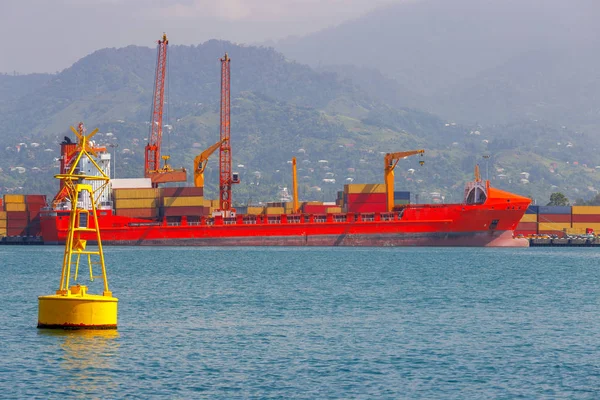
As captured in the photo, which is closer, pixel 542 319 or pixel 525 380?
pixel 525 380

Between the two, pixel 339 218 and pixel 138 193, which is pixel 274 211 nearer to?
pixel 138 193

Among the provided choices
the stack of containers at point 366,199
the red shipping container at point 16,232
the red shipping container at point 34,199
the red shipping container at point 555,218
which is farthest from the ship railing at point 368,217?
the red shipping container at point 16,232

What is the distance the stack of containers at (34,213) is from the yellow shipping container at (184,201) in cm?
1969

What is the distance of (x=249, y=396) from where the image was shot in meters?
29.1

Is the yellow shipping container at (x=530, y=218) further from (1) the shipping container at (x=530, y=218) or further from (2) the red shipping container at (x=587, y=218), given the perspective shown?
(2) the red shipping container at (x=587, y=218)

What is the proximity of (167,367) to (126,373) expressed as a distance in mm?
1500

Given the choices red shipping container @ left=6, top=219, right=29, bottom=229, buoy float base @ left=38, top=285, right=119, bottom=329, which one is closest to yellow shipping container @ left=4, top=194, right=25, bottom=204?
red shipping container @ left=6, top=219, right=29, bottom=229

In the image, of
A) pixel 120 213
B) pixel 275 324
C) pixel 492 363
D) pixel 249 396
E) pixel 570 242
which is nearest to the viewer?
pixel 249 396

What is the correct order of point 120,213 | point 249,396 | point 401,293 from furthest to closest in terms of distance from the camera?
point 120,213, point 401,293, point 249,396

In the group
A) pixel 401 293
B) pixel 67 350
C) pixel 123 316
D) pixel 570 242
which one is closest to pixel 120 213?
pixel 570 242

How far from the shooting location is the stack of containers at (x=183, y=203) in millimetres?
115062

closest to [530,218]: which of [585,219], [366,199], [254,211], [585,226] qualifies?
[585,219]

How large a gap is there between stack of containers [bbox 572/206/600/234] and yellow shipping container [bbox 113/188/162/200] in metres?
56.8

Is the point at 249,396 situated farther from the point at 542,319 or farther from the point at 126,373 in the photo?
the point at 542,319
